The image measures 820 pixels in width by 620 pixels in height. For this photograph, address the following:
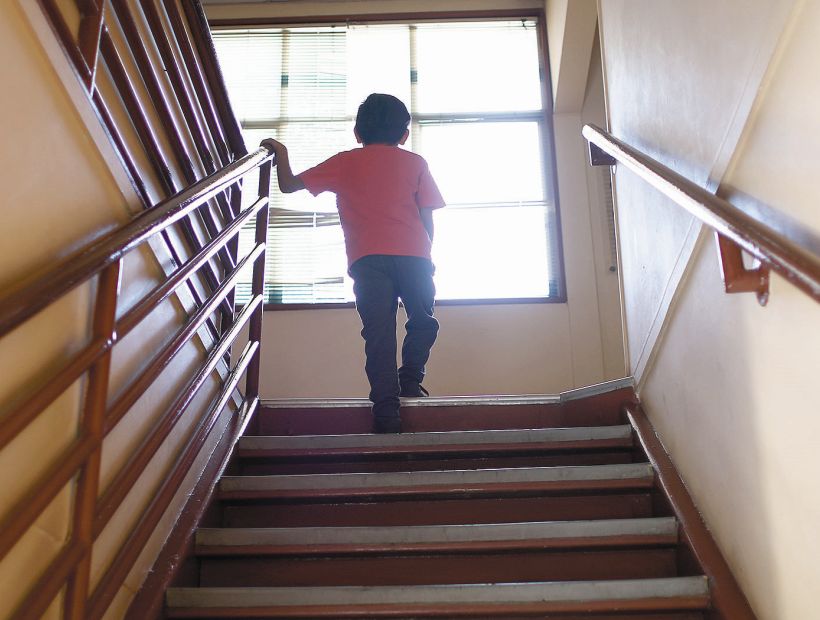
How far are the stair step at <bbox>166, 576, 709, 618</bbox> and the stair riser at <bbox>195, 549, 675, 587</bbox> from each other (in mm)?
162

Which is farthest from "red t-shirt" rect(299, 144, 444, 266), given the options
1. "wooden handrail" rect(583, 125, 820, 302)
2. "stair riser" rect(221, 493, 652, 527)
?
"wooden handrail" rect(583, 125, 820, 302)

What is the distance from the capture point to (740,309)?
164 cm

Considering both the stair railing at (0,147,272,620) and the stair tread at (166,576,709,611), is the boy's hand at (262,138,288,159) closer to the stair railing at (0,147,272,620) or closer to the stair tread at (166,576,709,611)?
the stair railing at (0,147,272,620)

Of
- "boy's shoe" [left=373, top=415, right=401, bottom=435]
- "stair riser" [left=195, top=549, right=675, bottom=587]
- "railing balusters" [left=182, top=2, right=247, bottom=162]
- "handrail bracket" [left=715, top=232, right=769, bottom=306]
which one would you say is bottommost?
"stair riser" [left=195, top=549, right=675, bottom=587]

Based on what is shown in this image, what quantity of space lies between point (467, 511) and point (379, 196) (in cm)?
114

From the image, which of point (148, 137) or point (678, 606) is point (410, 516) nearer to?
point (678, 606)

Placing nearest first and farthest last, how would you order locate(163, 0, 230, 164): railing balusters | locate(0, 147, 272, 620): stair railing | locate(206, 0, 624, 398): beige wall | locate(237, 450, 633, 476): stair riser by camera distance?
locate(0, 147, 272, 620): stair railing < locate(163, 0, 230, 164): railing balusters < locate(237, 450, 633, 476): stair riser < locate(206, 0, 624, 398): beige wall

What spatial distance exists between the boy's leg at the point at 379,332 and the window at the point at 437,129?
Result: 67.7 inches

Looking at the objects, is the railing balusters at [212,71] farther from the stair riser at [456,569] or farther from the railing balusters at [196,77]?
the stair riser at [456,569]

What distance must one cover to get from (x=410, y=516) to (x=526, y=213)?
272 cm

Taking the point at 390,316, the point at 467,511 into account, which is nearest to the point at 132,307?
the point at 467,511

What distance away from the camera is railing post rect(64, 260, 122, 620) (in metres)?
1.47

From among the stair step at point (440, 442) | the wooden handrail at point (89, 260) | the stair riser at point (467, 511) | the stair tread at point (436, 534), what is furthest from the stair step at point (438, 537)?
the wooden handrail at point (89, 260)

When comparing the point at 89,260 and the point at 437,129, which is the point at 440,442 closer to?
the point at 89,260
